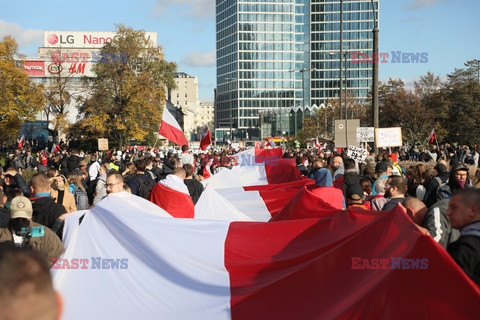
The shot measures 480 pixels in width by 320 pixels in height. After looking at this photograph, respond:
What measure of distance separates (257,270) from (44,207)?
9.84 feet

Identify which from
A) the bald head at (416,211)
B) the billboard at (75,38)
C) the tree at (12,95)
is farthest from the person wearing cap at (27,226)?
the billboard at (75,38)

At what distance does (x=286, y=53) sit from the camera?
518ft

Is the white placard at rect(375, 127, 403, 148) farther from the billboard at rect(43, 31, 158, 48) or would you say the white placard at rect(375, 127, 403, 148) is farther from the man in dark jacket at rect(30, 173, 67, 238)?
the billboard at rect(43, 31, 158, 48)

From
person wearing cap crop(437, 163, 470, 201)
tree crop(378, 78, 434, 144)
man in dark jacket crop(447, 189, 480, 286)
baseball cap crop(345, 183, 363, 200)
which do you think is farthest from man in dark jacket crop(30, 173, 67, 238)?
tree crop(378, 78, 434, 144)

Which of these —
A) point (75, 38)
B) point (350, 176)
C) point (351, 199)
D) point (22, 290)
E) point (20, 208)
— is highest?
point (75, 38)

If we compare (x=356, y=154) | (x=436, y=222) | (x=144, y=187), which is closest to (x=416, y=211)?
(x=436, y=222)

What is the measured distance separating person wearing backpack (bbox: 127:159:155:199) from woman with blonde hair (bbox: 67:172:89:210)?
1203 millimetres

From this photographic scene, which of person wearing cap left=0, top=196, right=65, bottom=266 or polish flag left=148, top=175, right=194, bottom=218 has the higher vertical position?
person wearing cap left=0, top=196, right=65, bottom=266

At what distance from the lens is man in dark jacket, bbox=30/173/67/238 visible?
7852 mm

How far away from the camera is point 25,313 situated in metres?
2.21

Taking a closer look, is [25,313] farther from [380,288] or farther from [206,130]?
[206,130]

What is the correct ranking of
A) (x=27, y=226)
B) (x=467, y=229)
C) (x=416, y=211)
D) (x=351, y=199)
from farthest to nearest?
(x=351, y=199)
(x=416, y=211)
(x=27, y=226)
(x=467, y=229)

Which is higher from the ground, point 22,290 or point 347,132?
point 22,290

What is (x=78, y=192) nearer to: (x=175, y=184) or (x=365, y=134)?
(x=175, y=184)
